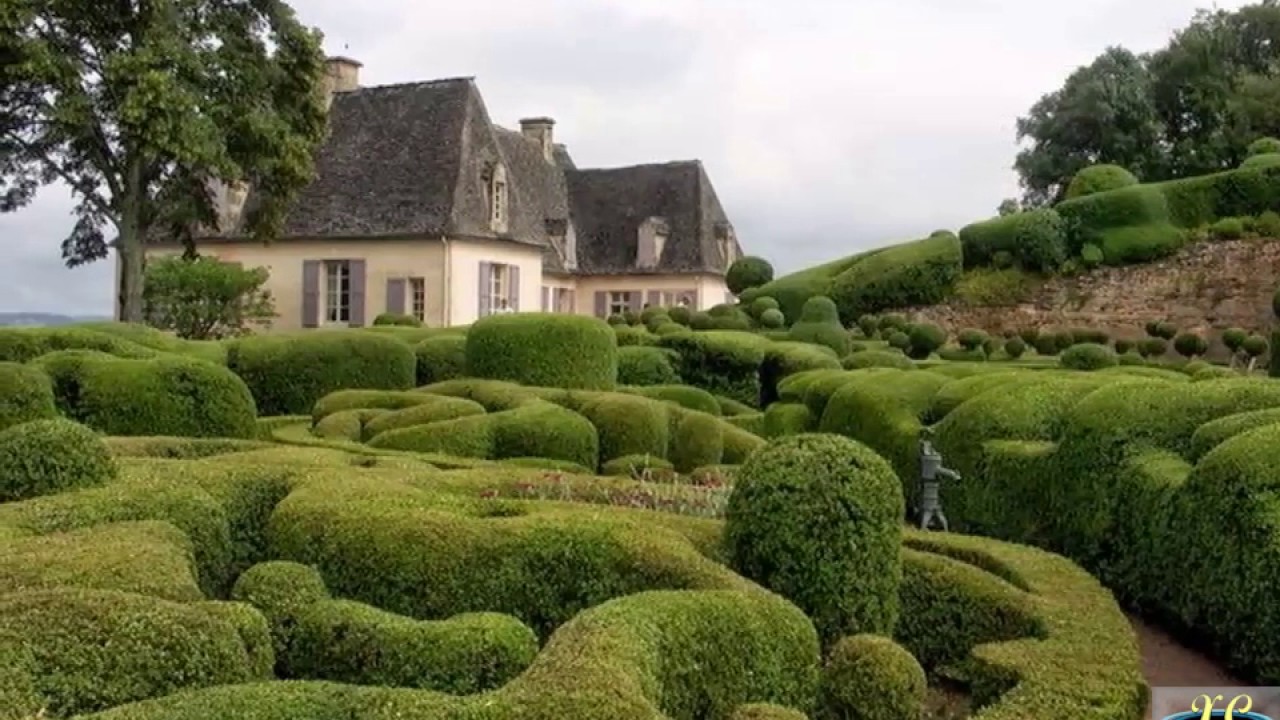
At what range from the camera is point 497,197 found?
3619 cm

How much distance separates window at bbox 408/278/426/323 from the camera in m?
34.7

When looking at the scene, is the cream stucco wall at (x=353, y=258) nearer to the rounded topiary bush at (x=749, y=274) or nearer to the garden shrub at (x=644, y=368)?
the rounded topiary bush at (x=749, y=274)

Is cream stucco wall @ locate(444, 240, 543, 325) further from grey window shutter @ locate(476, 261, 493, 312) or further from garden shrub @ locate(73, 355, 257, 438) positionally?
garden shrub @ locate(73, 355, 257, 438)

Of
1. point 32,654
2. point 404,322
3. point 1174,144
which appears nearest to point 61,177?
point 404,322

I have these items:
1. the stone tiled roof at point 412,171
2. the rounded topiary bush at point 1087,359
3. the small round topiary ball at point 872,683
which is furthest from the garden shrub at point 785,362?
the small round topiary ball at point 872,683

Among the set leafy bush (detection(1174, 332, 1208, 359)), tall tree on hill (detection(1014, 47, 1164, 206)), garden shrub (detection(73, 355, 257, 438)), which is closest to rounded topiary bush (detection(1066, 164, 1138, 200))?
leafy bush (detection(1174, 332, 1208, 359))

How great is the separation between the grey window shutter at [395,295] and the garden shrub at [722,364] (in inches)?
550

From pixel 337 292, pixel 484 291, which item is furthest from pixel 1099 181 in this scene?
pixel 337 292

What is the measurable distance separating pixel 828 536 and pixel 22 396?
8.80 metres

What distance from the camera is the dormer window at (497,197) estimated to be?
1417 inches

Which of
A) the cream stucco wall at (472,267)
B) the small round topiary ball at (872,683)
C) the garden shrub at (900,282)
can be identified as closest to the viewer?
the small round topiary ball at (872,683)

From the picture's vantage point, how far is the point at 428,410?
13.7 meters

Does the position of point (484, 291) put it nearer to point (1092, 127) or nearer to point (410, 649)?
point (1092, 127)

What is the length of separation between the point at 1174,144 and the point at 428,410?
38.3m
